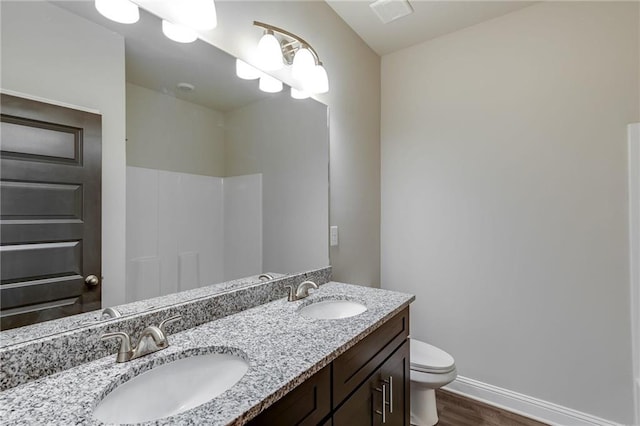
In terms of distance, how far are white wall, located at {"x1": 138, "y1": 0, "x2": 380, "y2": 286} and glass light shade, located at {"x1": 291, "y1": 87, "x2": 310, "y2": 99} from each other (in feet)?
0.46

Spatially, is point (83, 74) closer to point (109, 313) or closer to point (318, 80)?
point (109, 313)

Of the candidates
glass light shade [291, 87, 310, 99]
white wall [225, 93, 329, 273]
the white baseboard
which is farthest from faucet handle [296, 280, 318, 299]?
the white baseboard

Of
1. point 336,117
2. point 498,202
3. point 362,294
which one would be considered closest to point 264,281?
point 362,294

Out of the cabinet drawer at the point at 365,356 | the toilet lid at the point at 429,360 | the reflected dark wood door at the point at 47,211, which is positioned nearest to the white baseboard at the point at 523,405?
the toilet lid at the point at 429,360

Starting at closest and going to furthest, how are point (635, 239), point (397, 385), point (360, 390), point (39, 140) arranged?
point (39, 140) → point (360, 390) → point (397, 385) → point (635, 239)

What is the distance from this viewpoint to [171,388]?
80 cm

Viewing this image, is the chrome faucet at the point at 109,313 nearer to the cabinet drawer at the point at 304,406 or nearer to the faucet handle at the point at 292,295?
the cabinet drawer at the point at 304,406

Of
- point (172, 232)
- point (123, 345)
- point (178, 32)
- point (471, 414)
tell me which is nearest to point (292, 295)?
point (172, 232)

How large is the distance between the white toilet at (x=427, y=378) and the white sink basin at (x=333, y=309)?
23.9 inches

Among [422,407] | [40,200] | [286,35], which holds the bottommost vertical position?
[422,407]

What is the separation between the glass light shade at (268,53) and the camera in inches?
54.0

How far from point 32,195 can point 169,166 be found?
389 mm

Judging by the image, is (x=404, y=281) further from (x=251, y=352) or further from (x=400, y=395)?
(x=251, y=352)

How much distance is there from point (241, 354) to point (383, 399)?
0.68 m
